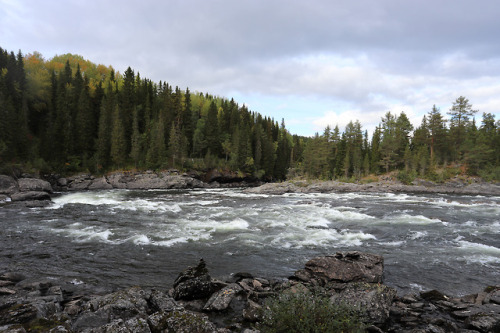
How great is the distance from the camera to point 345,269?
1020cm

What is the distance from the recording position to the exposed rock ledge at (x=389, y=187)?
2137 inches

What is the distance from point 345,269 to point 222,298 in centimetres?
499

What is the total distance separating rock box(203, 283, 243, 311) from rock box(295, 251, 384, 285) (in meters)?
2.92

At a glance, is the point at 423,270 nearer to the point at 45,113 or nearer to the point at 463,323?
the point at 463,323

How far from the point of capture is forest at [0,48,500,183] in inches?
2334

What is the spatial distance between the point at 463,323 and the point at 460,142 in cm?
8014

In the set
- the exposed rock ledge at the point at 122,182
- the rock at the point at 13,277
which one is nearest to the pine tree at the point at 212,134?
the exposed rock ledge at the point at 122,182

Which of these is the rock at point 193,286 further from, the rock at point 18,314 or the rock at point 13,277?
the rock at point 13,277

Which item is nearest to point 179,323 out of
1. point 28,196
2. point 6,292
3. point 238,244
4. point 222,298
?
point 222,298

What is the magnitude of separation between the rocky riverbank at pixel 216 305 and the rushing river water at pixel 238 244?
1.14 m

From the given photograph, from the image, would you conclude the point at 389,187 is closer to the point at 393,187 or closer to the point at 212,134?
the point at 393,187

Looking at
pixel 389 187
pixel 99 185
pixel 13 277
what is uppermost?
pixel 389 187

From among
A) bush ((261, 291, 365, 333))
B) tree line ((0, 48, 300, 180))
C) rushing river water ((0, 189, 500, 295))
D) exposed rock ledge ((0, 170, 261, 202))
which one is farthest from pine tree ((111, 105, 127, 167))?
bush ((261, 291, 365, 333))

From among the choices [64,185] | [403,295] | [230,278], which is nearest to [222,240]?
[230,278]
